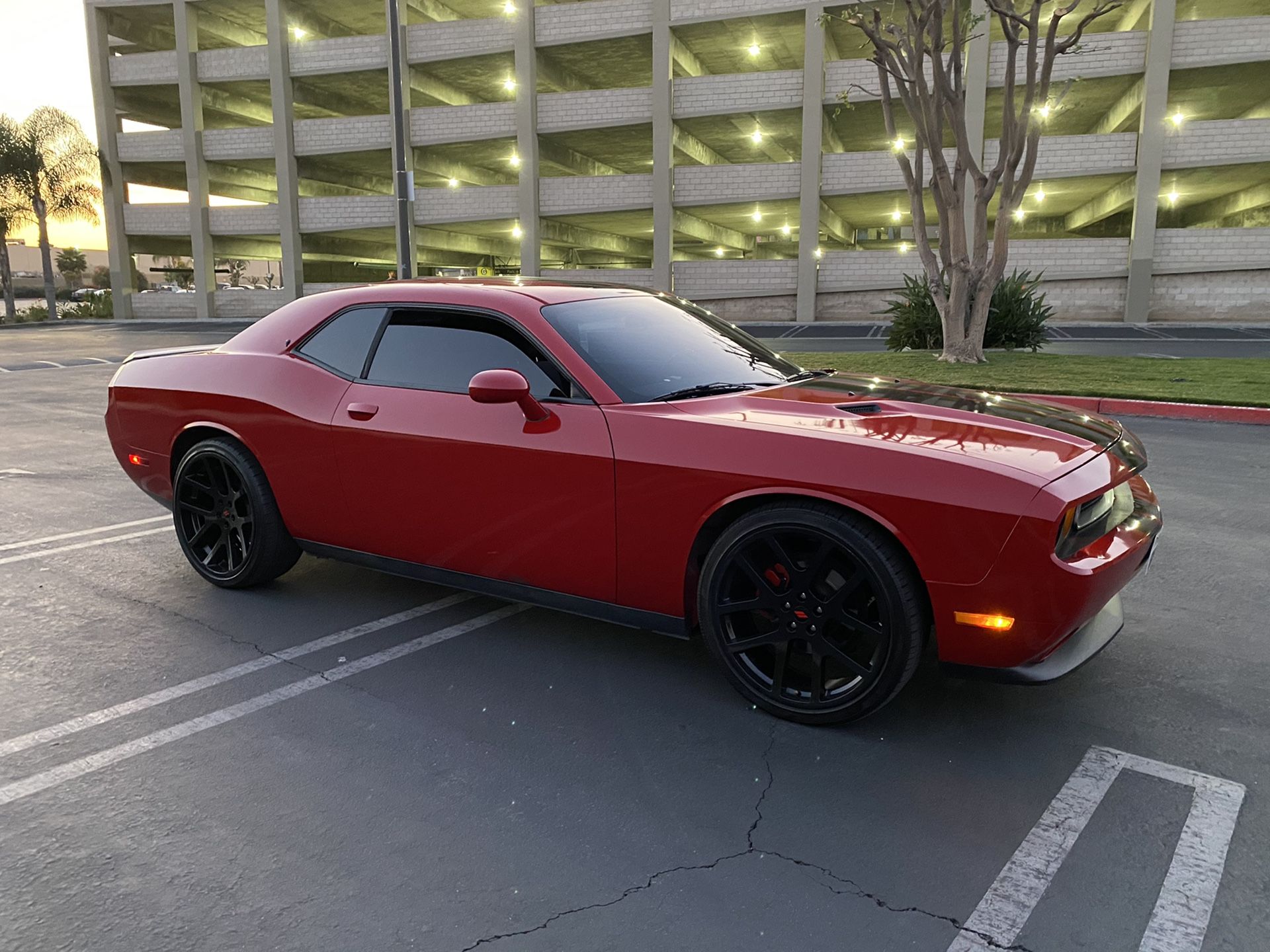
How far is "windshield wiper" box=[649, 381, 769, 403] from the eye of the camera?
142 inches

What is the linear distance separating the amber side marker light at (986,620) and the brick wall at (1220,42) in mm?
30977

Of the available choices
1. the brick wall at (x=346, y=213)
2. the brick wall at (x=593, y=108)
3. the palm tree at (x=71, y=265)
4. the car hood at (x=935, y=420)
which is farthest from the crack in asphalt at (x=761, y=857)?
the palm tree at (x=71, y=265)

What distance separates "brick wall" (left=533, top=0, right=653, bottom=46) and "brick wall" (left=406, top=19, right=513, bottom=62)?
1.41 meters

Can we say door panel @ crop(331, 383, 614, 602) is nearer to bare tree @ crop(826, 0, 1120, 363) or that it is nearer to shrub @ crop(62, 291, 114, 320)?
bare tree @ crop(826, 0, 1120, 363)

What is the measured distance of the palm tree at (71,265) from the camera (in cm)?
10575

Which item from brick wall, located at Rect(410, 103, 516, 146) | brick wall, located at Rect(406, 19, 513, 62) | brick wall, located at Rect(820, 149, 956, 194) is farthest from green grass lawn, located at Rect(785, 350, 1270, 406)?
brick wall, located at Rect(406, 19, 513, 62)

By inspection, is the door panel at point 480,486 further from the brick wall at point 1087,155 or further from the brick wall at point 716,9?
the brick wall at point 716,9

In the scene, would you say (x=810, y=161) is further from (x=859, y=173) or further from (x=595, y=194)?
(x=595, y=194)

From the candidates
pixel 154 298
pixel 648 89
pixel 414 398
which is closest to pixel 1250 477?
pixel 414 398

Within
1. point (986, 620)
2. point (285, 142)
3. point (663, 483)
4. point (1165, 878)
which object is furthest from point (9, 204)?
point (1165, 878)

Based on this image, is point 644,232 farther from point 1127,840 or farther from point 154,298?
point 1127,840

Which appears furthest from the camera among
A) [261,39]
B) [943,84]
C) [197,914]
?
[261,39]

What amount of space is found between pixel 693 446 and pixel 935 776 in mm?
1340

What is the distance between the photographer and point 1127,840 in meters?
2.54
